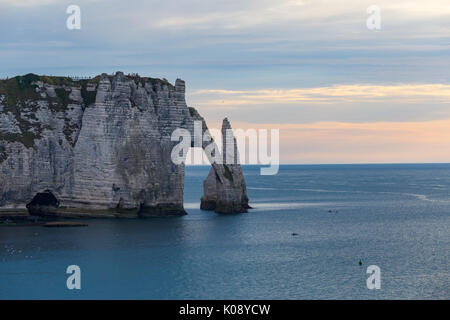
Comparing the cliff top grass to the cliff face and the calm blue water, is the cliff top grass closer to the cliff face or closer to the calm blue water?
the cliff face

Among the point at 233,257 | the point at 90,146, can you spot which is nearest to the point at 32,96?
the point at 90,146

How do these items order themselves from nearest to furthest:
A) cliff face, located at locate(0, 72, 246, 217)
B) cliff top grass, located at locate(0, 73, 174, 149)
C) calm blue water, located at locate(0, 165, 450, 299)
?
calm blue water, located at locate(0, 165, 450, 299), cliff face, located at locate(0, 72, 246, 217), cliff top grass, located at locate(0, 73, 174, 149)

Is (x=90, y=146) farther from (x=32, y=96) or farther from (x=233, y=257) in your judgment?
(x=233, y=257)

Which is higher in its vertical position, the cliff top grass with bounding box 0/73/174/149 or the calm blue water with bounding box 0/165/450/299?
the cliff top grass with bounding box 0/73/174/149

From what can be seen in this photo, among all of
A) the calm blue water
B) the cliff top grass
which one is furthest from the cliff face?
the calm blue water

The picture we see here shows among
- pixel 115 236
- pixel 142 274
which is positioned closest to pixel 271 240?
pixel 115 236
